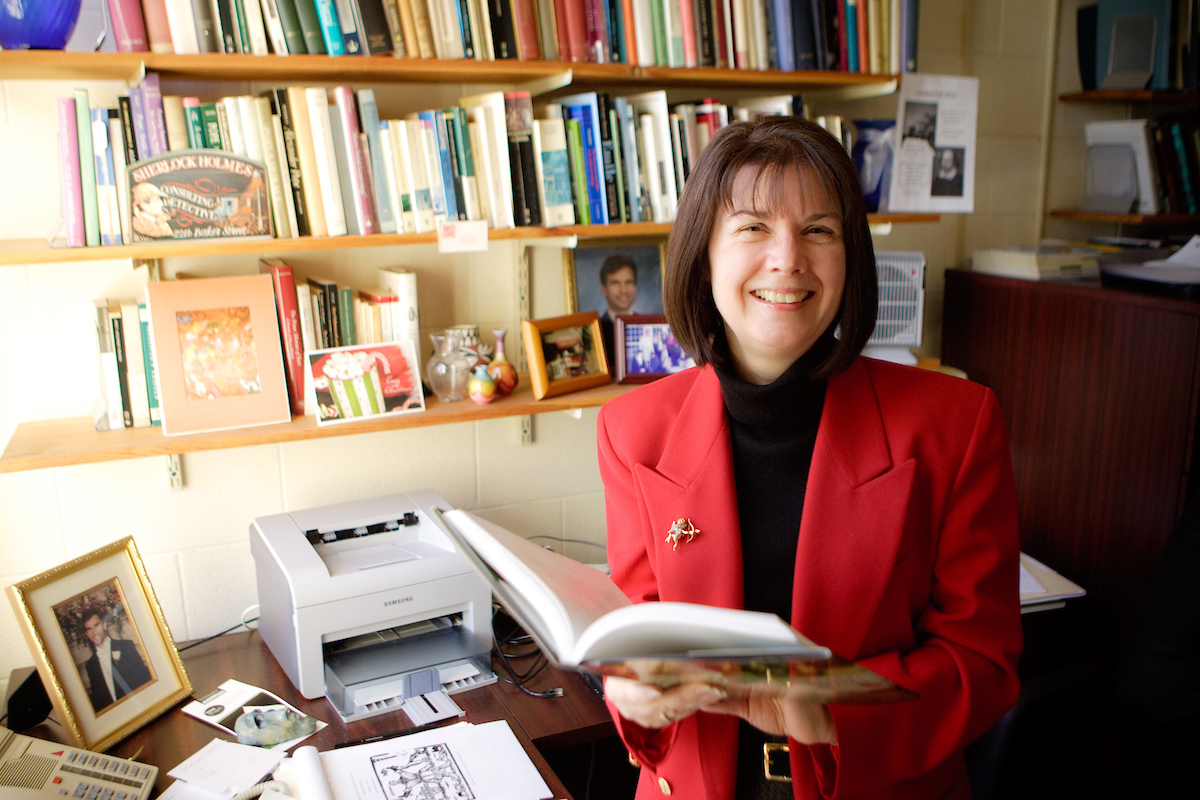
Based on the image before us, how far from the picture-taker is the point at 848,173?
3.73ft

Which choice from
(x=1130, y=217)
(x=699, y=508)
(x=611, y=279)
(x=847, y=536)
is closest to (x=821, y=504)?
(x=847, y=536)

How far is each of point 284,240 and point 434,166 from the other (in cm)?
32

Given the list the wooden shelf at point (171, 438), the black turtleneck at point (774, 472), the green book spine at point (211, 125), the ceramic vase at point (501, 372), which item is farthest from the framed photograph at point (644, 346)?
the green book spine at point (211, 125)

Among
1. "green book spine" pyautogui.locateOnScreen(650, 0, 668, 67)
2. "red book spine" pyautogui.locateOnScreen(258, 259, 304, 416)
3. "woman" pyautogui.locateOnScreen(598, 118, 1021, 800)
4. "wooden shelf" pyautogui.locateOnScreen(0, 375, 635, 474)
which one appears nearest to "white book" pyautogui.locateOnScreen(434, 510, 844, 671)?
"woman" pyautogui.locateOnScreen(598, 118, 1021, 800)

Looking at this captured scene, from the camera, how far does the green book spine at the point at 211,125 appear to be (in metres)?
1.58

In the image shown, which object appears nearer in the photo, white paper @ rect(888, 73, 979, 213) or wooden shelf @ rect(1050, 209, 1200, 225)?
white paper @ rect(888, 73, 979, 213)

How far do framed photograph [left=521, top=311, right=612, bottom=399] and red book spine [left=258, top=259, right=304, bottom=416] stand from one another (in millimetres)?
472

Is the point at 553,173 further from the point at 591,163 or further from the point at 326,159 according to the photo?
the point at 326,159

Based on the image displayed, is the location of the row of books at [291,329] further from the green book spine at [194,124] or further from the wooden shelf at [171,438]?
the green book spine at [194,124]

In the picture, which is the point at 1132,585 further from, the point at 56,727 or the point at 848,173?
the point at 56,727

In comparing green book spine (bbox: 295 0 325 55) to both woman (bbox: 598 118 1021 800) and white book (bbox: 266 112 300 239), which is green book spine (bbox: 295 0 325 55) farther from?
woman (bbox: 598 118 1021 800)

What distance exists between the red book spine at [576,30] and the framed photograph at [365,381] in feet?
2.23

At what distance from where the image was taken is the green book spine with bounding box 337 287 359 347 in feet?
5.96

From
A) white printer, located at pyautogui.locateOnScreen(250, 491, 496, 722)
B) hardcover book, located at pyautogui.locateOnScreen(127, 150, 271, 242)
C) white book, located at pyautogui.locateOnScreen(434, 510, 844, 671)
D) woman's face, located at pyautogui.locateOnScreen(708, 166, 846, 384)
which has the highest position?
hardcover book, located at pyautogui.locateOnScreen(127, 150, 271, 242)
